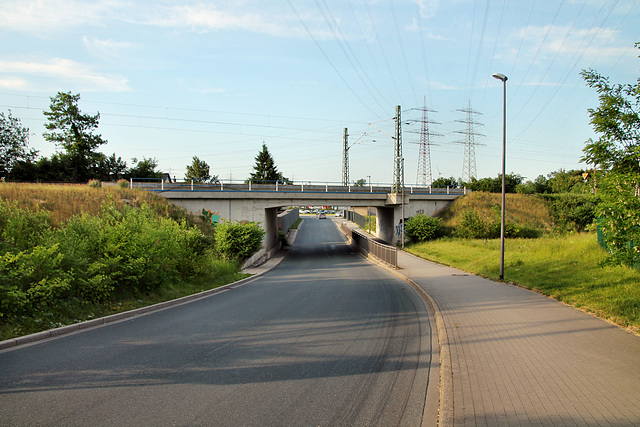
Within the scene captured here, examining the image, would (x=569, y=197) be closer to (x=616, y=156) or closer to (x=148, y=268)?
(x=616, y=156)

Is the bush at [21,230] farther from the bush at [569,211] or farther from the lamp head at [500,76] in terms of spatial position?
the bush at [569,211]

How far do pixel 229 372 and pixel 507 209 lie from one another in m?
43.1

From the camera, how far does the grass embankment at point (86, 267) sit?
26.5ft

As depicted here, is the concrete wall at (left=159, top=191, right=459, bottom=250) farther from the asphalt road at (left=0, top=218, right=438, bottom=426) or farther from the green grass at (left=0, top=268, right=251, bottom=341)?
the asphalt road at (left=0, top=218, right=438, bottom=426)

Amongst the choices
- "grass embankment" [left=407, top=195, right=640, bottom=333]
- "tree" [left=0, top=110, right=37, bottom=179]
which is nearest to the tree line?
"tree" [left=0, top=110, right=37, bottom=179]

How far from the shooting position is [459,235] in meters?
38.1

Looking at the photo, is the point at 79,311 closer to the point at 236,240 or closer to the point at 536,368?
the point at 536,368

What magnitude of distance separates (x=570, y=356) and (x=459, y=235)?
1297 inches

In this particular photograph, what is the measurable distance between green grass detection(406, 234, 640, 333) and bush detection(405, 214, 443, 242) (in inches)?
376

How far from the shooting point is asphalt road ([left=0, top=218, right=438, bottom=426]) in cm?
459

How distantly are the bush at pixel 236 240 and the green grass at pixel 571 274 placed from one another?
1271cm

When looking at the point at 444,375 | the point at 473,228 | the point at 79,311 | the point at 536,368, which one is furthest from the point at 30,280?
the point at 473,228

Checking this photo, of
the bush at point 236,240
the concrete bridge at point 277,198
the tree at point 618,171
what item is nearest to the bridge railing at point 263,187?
the concrete bridge at point 277,198

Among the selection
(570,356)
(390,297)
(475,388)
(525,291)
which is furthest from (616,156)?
(390,297)
